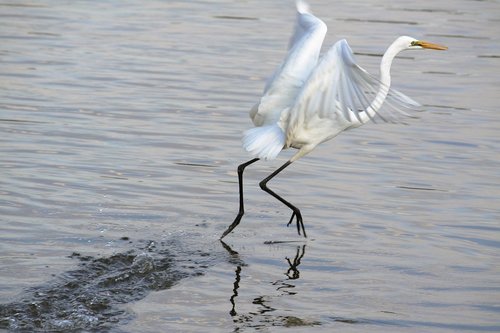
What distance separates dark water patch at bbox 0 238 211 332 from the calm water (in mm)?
14

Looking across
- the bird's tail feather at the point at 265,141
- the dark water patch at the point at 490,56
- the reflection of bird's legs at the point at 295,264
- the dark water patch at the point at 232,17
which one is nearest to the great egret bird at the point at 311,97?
the bird's tail feather at the point at 265,141

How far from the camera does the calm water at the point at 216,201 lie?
19.9ft

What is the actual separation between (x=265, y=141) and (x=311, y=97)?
0.60 meters

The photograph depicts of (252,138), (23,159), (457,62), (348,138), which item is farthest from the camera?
(457,62)

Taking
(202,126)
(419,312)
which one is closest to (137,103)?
(202,126)

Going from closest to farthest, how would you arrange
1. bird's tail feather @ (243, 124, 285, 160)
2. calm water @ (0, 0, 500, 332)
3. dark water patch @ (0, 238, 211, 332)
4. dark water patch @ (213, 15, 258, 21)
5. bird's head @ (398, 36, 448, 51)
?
1. dark water patch @ (0, 238, 211, 332)
2. calm water @ (0, 0, 500, 332)
3. bird's tail feather @ (243, 124, 285, 160)
4. bird's head @ (398, 36, 448, 51)
5. dark water patch @ (213, 15, 258, 21)

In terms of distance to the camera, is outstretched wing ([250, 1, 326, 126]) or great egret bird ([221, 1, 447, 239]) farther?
outstretched wing ([250, 1, 326, 126])

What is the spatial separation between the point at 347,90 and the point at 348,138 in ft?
12.0

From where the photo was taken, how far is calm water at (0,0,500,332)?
6055mm

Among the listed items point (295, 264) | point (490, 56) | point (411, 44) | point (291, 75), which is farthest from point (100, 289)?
point (490, 56)

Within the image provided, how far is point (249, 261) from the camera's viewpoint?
22.8 feet

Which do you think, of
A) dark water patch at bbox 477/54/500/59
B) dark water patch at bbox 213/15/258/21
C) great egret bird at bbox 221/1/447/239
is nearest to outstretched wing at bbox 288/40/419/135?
great egret bird at bbox 221/1/447/239

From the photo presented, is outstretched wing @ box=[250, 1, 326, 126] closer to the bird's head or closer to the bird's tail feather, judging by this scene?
the bird's tail feather

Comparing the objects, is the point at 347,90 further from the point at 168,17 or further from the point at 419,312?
the point at 168,17
